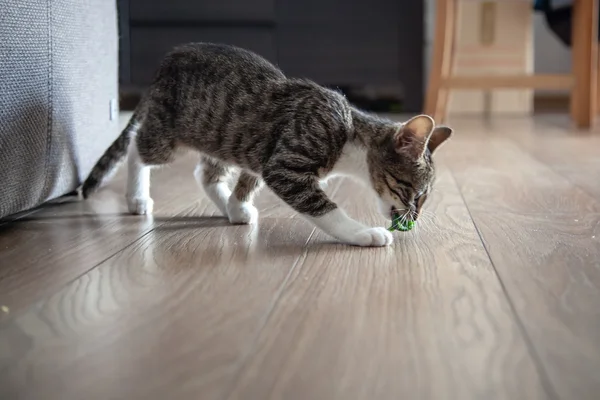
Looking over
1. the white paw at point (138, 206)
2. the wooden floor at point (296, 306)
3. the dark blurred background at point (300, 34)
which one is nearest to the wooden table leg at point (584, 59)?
the dark blurred background at point (300, 34)

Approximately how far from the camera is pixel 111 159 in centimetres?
199

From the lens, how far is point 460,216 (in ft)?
5.98

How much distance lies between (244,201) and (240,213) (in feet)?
0.19

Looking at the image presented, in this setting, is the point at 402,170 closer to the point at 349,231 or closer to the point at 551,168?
the point at 349,231

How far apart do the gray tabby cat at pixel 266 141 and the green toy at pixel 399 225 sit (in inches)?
0.7

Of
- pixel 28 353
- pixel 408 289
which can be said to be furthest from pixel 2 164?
pixel 408 289

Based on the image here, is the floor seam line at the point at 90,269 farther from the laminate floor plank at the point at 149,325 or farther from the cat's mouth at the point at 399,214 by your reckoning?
the cat's mouth at the point at 399,214

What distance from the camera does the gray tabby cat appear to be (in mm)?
1599

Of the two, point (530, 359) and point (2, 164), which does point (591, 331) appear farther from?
point (2, 164)

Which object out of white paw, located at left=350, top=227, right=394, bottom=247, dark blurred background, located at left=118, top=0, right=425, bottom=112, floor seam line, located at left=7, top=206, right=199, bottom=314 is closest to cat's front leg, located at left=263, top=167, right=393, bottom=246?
white paw, located at left=350, top=227, right=394, bottom=247

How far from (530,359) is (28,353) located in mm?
617

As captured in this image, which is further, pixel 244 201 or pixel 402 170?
pixel 244 201

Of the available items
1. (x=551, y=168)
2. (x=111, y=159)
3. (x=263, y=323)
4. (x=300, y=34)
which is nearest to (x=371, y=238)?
(x=263, y=323)

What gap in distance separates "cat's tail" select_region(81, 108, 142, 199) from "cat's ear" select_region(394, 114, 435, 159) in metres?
0.75
